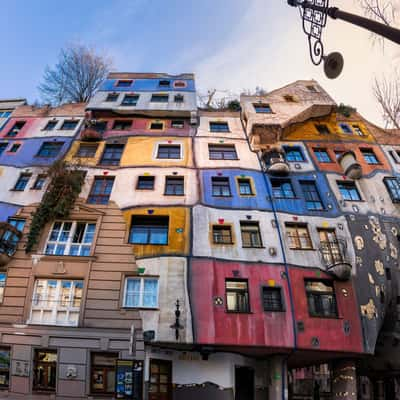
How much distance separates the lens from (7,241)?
1336 centimetres

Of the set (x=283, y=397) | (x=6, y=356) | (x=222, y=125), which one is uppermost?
(x=222, y=125)

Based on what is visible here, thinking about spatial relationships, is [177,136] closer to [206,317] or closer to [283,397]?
[206,317]

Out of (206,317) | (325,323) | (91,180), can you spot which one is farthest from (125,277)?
(325,323)

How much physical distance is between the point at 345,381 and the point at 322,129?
1402 centimetres

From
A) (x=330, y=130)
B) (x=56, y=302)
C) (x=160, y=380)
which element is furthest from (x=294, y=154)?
(x=56, y=302)

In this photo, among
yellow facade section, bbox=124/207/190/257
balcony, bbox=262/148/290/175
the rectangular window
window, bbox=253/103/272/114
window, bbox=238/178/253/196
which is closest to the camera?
yellow facade section, bbox=124/207/190/257

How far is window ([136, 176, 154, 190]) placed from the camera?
16098 millimetres

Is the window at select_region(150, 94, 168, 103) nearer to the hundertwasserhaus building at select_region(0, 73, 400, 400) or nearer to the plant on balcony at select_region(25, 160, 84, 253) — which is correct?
the hundertwasserhaus building at select_region(0, 73, 400, 400)

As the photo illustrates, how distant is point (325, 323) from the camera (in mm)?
12438

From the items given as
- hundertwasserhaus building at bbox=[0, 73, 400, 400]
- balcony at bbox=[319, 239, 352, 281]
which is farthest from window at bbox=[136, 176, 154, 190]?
balcony at bbox=[319, 239, 352, 281]

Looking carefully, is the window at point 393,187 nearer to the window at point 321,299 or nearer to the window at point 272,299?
the window at point 321,299

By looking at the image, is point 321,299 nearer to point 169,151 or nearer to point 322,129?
point 169,151

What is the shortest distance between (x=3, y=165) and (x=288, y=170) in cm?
1473

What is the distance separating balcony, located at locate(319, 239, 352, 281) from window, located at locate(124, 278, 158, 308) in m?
6.99
